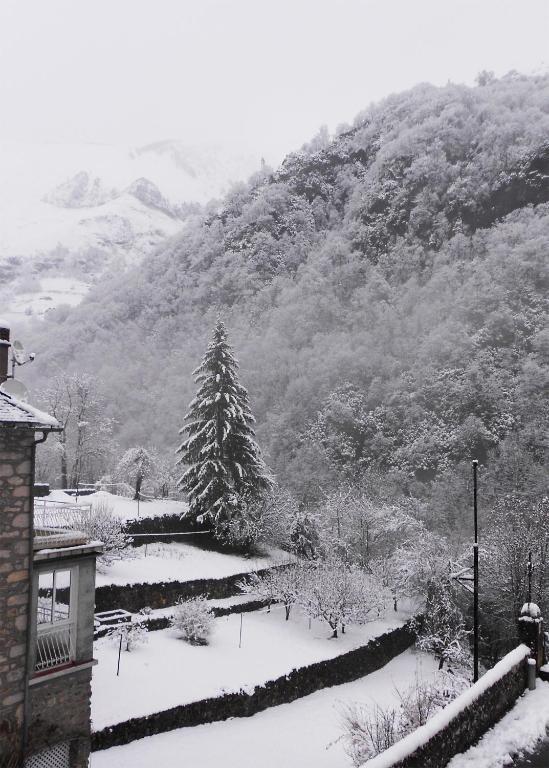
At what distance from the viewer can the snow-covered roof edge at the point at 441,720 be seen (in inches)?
269

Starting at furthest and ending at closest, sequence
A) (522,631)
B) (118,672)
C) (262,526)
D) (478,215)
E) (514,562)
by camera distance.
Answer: (478,215) → (262,526) → (514,562) → (118,672) → (522,631)

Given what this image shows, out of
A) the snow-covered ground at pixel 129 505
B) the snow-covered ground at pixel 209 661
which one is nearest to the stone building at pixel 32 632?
the snow-covered ground at pixel 209 661

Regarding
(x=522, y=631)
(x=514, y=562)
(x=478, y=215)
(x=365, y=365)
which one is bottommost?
(x=514, y=562)

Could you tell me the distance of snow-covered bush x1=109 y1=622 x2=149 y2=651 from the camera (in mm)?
20047

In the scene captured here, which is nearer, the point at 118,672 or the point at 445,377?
the point at 118,672

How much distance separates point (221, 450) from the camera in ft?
109

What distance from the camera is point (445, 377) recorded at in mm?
55094

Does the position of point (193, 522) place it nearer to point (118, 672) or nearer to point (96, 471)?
point (118, 672)

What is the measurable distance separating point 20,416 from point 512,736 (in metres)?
9.84

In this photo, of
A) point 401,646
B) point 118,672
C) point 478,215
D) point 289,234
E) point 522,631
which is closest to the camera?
point 522,631

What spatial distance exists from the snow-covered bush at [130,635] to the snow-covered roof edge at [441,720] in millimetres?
13979

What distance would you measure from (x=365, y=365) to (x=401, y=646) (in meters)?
37.2

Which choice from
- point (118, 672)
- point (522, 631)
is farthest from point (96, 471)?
point (522, 631)

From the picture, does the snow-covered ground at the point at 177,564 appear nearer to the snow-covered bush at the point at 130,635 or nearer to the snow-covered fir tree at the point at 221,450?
the snow-covered fir tree at the point at 221,450
